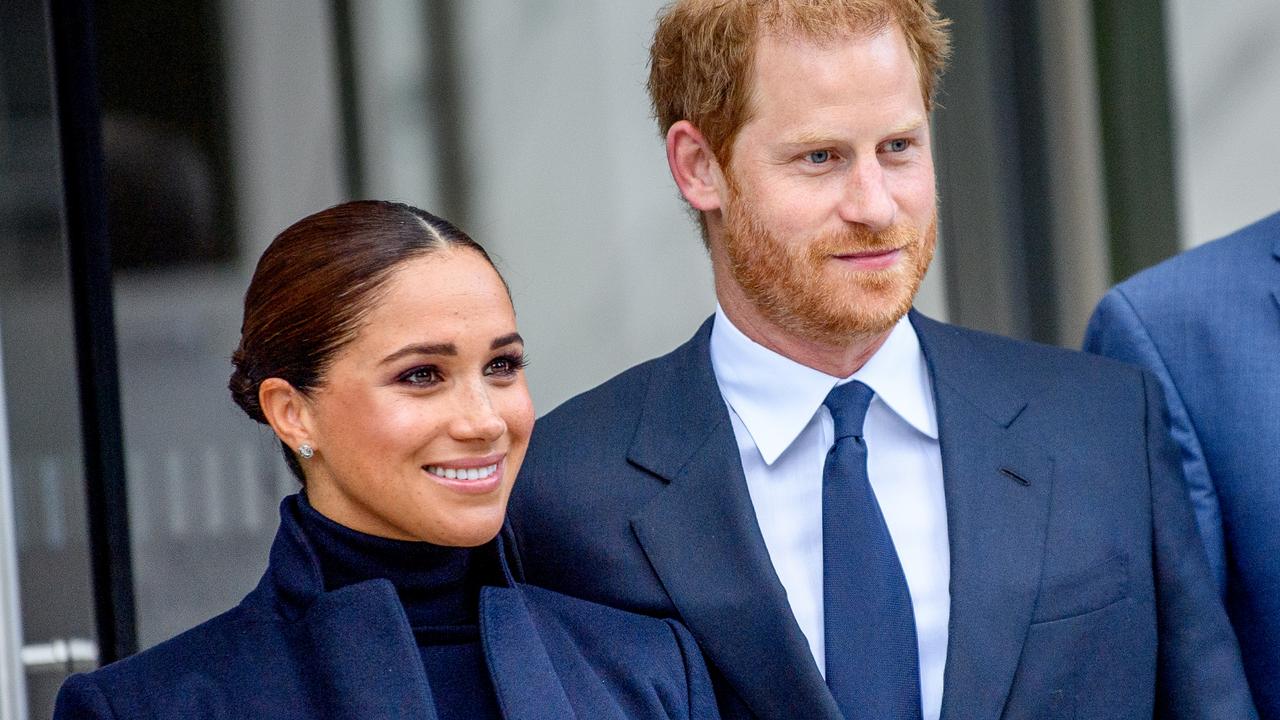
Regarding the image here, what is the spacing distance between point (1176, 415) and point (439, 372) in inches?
44.8

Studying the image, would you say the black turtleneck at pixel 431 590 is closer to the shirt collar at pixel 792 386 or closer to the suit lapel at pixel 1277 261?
the shirt collar at pixel 792 386

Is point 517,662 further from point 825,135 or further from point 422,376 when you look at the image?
point 825,135

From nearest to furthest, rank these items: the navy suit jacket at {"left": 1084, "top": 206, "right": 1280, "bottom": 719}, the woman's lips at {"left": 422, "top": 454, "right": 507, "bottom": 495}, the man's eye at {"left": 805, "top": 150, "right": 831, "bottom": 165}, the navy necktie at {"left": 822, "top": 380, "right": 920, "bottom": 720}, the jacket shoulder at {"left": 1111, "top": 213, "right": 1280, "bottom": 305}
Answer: the woman's lips at {"left": 422, "top": 454, "right": 507, "bottom": 495} → the navy necktie at {"left": 822, "top": 380, "right": 920, "bottom": 720} → the man's eye at {"left": 805, "top": 150, "right": 831, "bottom": 165} → the navy suit jacket at {"left": 1084, "top": 206, "right": 1280, "bottom": 719} → the jacket shoulder at {"left": 1111, "top": 213, "right": 1280, "bottom": 305}

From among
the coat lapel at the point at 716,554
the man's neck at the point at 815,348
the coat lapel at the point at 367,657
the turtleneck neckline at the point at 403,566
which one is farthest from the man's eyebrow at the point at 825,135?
the coat lapel at the point at 367,657

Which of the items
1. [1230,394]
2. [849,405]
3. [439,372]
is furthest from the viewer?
[1230,394]

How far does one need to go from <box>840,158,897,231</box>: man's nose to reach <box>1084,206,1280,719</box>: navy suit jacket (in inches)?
20.5

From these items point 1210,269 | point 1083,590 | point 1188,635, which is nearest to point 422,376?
point 1083,590

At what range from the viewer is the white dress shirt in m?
2.29

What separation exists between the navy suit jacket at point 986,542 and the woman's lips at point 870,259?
8.7 inches

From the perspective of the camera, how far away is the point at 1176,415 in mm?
2510

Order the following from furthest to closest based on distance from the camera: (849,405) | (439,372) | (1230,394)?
(1230,394) → (849,405) → (439,372)

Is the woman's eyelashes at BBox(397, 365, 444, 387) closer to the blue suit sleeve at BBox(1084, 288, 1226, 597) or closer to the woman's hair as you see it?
the woman's hair

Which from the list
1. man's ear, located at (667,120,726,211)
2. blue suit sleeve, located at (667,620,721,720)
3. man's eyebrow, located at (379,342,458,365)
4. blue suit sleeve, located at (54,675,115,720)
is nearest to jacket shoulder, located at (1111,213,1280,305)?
man's ear, located at (667,120,726,211)

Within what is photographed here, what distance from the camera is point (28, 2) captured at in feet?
9.96
